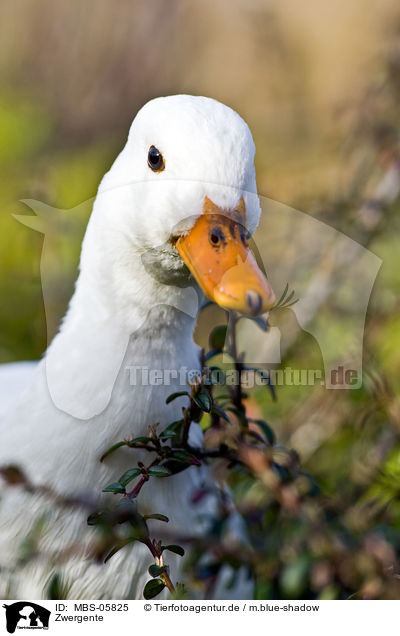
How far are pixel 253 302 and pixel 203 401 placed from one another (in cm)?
14

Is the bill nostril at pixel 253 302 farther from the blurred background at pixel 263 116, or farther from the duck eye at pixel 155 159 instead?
the blurred background at pixel 263 116

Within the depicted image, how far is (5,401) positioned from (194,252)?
1.87 ft

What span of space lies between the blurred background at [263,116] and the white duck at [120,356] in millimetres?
319

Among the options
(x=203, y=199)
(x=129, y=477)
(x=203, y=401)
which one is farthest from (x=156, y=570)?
(x=203, y=199)

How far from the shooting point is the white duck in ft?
2.73

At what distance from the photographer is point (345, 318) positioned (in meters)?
1.64

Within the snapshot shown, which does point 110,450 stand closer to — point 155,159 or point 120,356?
point 120,356

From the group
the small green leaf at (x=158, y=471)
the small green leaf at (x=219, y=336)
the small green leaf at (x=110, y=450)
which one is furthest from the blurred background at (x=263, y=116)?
the small green leaf at (x=158, y=471)

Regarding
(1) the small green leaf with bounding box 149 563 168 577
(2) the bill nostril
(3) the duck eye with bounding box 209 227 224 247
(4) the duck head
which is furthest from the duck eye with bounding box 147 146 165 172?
(1) the small green leaf with bounding box 149 563 168 577

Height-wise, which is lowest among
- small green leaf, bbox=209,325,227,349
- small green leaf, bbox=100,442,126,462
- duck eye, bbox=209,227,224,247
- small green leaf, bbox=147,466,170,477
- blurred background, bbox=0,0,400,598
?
small green leaf, bbox=147,466,170,477

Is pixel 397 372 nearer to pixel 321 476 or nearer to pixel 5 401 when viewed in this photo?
pixel 321 476

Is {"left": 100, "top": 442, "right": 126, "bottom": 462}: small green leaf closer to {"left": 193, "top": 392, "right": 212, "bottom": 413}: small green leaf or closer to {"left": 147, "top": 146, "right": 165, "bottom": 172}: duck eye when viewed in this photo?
{"left": 193, "top": 392, "right": 212, "bottom": 413}: small green leaf
